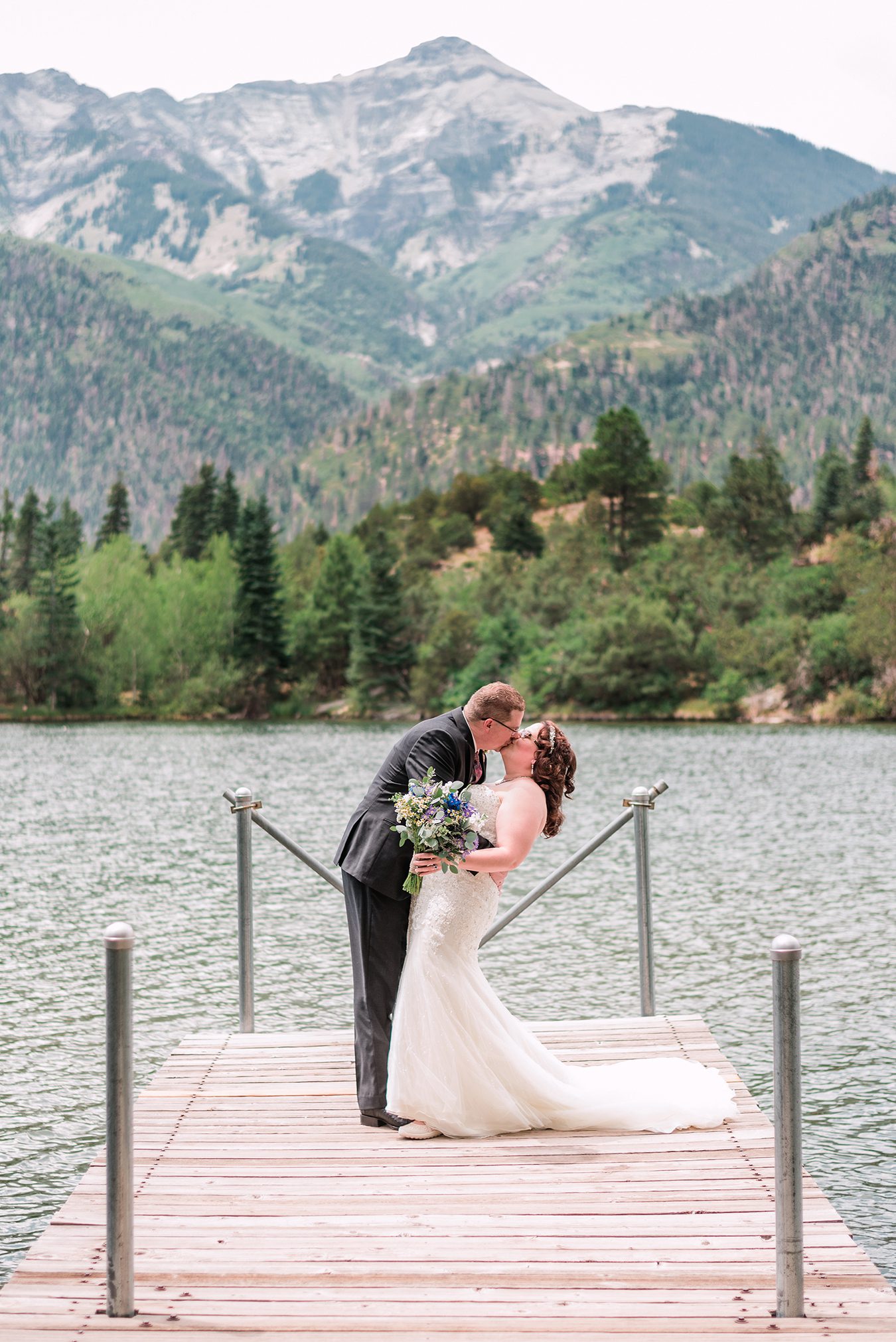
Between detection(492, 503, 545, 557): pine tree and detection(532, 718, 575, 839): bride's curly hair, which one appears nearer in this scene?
detection(532, 718, 575, 839): bride's curly hair

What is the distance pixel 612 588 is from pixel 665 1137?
291 feet

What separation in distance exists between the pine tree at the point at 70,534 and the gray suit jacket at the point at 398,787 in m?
94.4

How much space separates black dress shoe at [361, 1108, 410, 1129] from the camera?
693 cm

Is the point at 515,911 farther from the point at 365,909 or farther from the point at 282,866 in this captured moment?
the point at 282,866

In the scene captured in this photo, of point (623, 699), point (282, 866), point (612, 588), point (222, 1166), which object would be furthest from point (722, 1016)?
point (612, 588)

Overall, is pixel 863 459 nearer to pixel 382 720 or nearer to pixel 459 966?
pixel 382 720

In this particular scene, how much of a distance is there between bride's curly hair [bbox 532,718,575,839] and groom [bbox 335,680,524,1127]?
0.28 m

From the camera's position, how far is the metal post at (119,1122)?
14.5 feet

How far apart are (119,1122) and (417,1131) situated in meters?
2.52

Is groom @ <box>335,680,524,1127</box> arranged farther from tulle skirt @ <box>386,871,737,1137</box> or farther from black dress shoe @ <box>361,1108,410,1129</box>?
tulle skirt @ <box>386,871,737,1137</box>

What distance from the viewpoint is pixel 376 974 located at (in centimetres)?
694

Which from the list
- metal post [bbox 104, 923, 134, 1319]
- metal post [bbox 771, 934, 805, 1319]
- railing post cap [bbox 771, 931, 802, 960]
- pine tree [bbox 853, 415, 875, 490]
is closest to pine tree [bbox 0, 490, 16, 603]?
pine tree [bbox 853, 415, 875, 490]

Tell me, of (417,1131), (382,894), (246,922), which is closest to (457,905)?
(382,894)

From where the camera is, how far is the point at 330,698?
99938 mm
